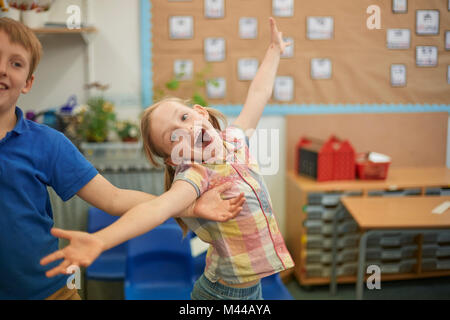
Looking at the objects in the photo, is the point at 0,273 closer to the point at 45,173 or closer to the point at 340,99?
the point at 45,173

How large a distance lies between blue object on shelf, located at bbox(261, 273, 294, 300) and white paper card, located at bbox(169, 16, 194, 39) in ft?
2.06

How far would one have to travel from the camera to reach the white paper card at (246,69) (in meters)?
1.02

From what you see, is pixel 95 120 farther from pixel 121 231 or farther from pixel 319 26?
pixel 121 231

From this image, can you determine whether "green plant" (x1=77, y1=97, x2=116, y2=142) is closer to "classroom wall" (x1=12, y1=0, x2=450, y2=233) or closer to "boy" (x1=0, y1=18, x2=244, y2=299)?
"classroom wall" (x1=12, y1=0, x2=450, y2=233)

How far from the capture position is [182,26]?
88 cm

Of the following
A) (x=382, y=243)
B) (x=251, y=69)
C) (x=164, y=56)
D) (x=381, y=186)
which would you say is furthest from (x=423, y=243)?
(x=164, y=56)

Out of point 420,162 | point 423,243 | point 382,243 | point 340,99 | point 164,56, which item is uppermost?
point 164,56

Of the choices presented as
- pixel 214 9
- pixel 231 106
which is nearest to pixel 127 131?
pixel 231 106

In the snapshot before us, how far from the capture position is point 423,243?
4.39 ft

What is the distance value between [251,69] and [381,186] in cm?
64

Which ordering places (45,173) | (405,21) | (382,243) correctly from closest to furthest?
1. (45,173)
2. (405,21)
3. (382,243)

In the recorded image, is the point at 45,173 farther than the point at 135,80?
No

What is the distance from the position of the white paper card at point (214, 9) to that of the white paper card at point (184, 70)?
30cm

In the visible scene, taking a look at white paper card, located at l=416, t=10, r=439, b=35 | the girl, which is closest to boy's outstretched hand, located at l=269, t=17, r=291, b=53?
the girl
